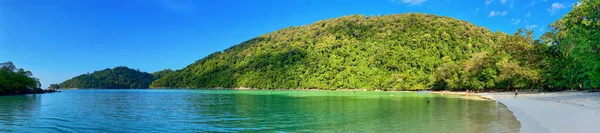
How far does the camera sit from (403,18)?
17388 cm

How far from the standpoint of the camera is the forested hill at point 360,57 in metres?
130

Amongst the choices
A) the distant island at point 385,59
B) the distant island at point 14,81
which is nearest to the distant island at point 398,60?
the distant island at point 385,59

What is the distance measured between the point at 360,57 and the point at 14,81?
382 ft

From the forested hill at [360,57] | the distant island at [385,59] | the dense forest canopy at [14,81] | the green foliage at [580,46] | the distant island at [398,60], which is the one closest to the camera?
the green foliage at [580,46]

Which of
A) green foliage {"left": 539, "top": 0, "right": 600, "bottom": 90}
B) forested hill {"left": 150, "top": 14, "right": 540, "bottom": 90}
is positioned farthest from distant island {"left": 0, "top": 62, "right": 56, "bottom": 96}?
green foliage {"left": 539, "top": 0, "right": 600, "bottom": 90}

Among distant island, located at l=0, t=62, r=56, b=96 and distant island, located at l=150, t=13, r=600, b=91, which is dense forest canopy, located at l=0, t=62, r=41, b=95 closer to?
distant island, located at l=0, t=62, r=56, b=96

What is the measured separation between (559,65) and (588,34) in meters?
21.2

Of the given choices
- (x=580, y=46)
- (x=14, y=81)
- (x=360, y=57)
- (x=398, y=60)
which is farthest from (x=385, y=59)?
(x=14, y=81)

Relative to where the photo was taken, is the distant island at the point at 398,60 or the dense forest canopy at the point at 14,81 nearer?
the distant island at the point at 398,60

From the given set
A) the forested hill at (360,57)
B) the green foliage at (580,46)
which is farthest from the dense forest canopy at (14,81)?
the green foliage at (580,46)

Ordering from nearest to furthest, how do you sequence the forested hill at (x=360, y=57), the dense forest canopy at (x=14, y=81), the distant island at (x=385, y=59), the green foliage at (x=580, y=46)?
the green foliage at (x=580, y=46) → the distant island at (x=385, y=59) → the dense forest canopy at (x=14, y=81) → the forested hill at (x=360, y=57)

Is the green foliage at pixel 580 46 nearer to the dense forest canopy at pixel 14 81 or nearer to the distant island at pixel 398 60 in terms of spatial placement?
the distant island at pixel 398 60

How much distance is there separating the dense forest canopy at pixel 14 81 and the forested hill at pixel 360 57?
87434 millimetres

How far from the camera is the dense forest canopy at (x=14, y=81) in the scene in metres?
72.1
